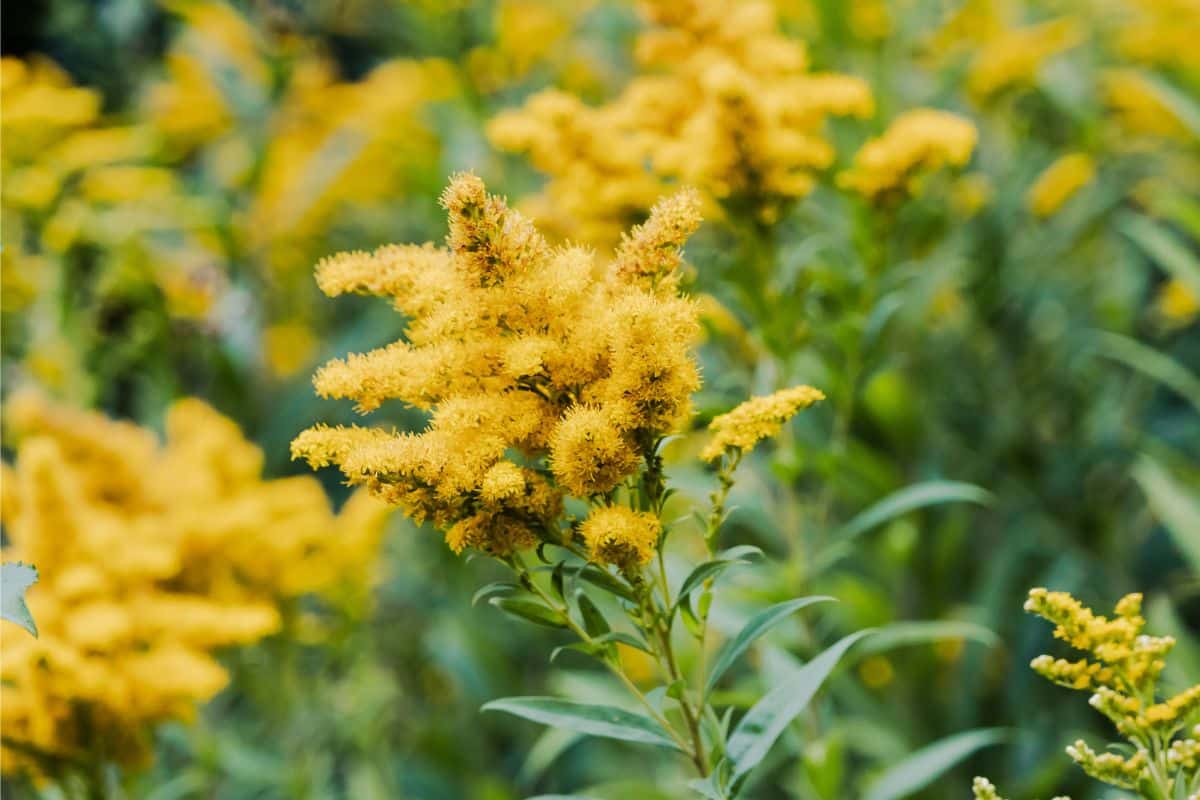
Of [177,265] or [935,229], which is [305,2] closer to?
[177,265]

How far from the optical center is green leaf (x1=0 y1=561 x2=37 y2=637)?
569mm

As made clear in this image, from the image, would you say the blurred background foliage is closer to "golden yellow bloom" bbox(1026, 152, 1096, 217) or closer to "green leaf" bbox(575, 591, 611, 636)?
"golden yellow bloom" bbox(1026, 152, 1096, 217)

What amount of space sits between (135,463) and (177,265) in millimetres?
768

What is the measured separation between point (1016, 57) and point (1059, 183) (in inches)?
7.9

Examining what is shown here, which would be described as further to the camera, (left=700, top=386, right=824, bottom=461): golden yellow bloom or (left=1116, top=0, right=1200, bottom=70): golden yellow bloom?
(left=1116, top=0, right=1200, bottom=70): golden yellow bloom

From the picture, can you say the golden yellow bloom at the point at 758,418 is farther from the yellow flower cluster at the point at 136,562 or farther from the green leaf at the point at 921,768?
the yellow flower cluster at the point at 136,562

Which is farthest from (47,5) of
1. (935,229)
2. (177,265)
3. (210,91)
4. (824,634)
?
(824,634)

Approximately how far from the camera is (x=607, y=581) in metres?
0.60

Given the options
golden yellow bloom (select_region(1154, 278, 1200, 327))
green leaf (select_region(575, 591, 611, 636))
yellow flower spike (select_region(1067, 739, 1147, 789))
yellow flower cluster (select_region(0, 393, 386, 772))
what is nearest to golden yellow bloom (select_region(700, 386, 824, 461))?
green leaf (select_region(575, 591, 611, 636))

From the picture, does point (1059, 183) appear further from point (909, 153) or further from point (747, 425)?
point (747, 425)

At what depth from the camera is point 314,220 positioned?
2.01 metres

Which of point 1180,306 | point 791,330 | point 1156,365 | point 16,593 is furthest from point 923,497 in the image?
point 1180,306

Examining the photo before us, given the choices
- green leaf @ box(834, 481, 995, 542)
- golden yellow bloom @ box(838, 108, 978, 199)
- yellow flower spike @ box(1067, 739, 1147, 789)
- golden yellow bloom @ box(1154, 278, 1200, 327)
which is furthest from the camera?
golden yellow bloom @ box(1154, 278, 1200, 327)

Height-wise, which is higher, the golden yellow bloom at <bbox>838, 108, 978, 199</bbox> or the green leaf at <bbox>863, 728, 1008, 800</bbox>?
the golden yellow bloom at <bbox>838, 108, 978, 199</bbox>
